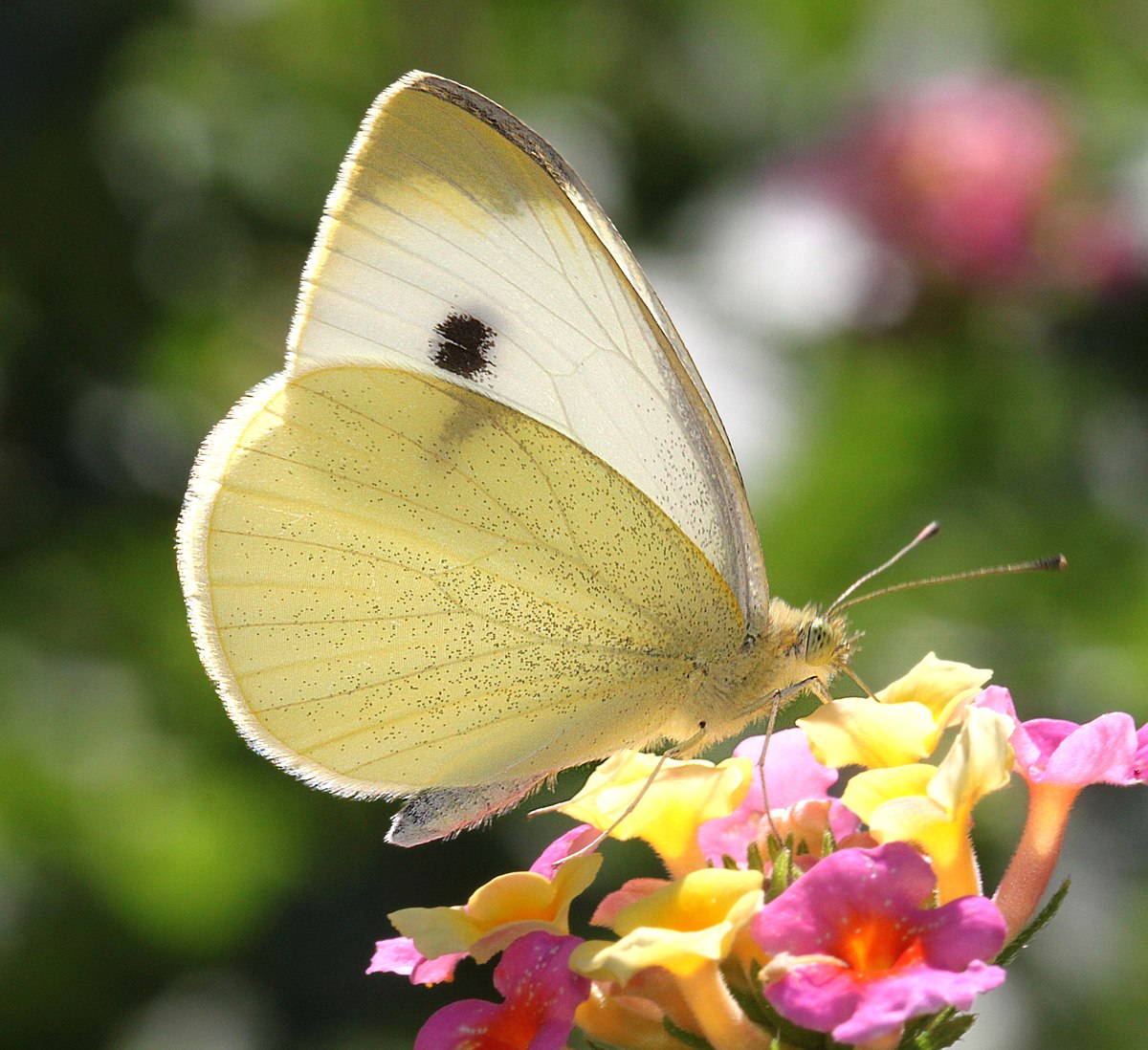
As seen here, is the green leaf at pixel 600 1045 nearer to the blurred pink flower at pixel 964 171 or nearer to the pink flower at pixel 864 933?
the pink flower at pixel 864 933

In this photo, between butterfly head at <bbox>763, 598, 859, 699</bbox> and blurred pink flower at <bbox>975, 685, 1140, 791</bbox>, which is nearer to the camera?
blurred pink flower at <bbox>975, 685, 1140, 791</bbox>

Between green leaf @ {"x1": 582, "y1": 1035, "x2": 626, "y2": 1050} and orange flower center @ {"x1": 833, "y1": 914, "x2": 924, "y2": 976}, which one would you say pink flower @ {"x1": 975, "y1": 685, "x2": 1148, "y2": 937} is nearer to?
orange flower center @ {"x1": 833, "y1": 914, "x2": 924, "y2": 976}

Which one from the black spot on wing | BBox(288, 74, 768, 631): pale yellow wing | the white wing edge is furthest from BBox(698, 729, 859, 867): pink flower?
the black spot on wing

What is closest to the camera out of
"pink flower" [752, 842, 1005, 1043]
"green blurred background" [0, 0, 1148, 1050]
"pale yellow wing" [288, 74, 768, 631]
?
"pink flower" [752, 842, 1005, 1043]

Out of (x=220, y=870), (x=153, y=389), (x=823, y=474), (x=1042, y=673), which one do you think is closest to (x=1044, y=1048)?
(x=1042, y=673)

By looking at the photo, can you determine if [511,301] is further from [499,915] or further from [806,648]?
[499,915]

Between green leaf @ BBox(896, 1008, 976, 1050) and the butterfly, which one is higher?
the butterfly

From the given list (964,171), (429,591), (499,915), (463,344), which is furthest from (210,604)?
(964,171)

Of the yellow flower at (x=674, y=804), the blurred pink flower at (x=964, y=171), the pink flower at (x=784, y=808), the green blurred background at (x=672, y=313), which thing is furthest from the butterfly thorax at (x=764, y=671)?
the blurred pink flower at (x=964, y=171)
